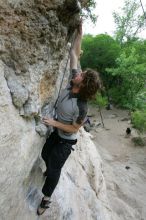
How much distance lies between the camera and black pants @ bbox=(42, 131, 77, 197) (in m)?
4.63

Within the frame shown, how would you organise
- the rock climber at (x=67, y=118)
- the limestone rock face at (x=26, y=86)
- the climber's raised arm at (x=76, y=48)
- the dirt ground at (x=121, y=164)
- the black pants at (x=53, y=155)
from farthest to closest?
the dirt ground at (x=121, y=164) < the climber's raised arm at (x=76, y=48) < the black pants at (x=53, y=155) < the rock climber at (x=67, y=118) < the limestone rock face at (x=26, y=86)

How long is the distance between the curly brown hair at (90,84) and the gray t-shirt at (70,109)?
0.17m

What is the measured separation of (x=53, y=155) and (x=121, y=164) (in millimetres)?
12173

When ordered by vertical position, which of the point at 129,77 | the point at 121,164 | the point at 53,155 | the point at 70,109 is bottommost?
the point at 121,164

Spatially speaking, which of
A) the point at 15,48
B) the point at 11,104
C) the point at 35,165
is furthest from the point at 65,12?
the point at 35,165

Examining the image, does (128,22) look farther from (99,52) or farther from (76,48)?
(76,48)

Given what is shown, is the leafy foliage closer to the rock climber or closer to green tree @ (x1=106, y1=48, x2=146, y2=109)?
green tree @ (x1=106, y1=48, x2=146, y2=109)

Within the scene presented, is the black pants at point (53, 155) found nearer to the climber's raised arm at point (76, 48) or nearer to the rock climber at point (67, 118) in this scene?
the rock climber at point (67, 118)

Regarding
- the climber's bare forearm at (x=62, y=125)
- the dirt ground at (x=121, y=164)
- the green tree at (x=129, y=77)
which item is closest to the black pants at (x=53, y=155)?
the climber's bare forearm at (x=62, y=125)

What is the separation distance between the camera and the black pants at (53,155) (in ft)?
15.2

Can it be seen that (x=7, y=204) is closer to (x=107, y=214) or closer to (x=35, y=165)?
(x=35, y=165)

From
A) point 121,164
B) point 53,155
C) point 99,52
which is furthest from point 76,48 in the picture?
point 99,52

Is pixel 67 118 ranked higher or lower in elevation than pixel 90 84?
lower

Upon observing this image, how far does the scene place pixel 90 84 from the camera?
4.11m
